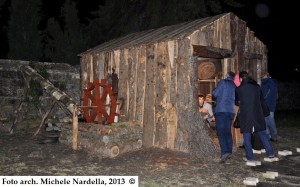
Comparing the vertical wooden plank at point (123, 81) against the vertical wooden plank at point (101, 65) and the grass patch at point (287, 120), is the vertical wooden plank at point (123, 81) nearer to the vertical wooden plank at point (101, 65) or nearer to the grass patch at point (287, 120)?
the vertical wooden plank at point (101, 65)

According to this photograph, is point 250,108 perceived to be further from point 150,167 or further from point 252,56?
point 252,56

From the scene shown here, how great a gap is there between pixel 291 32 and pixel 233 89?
2763cm

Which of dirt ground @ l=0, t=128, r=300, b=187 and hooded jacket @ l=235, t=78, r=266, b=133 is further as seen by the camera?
hooded jacket @ l=235, t=78, r=266, b=133

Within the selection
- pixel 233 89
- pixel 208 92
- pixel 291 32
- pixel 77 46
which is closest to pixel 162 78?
pixel 233 89

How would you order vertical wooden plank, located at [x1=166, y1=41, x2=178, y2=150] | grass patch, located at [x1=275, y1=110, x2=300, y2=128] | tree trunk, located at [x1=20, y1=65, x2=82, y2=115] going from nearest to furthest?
vertical wooden plank, located at [x1=166, y1=41, x2=178, y2=150], tree trunk, located at [x1=20, y1=65, x2=82, y2=115], grass patch, located at [x1=275, y1=110, x2=300, y2=128]

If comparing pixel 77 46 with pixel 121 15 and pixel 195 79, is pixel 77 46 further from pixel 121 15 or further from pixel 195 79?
pixel 195 79

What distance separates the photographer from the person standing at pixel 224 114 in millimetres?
7250

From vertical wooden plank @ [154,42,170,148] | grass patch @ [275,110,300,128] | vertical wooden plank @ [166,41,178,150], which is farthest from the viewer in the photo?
grass patch @ [275,110,300,128]

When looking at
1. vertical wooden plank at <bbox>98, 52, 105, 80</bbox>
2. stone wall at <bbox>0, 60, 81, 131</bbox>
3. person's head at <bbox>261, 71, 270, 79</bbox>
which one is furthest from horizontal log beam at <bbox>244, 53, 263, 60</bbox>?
stone wall at <bbox>0, 60, 81, 131</bbox>

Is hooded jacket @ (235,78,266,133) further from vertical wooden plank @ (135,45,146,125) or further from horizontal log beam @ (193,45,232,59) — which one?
vertical wooden plank @ (135,45,146,125)

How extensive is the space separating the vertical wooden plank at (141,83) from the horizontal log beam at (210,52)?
156 centimetres

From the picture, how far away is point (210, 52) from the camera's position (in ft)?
27.0

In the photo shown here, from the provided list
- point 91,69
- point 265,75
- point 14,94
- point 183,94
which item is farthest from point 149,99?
point 14,94

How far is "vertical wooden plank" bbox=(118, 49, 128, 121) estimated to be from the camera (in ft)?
30.3
